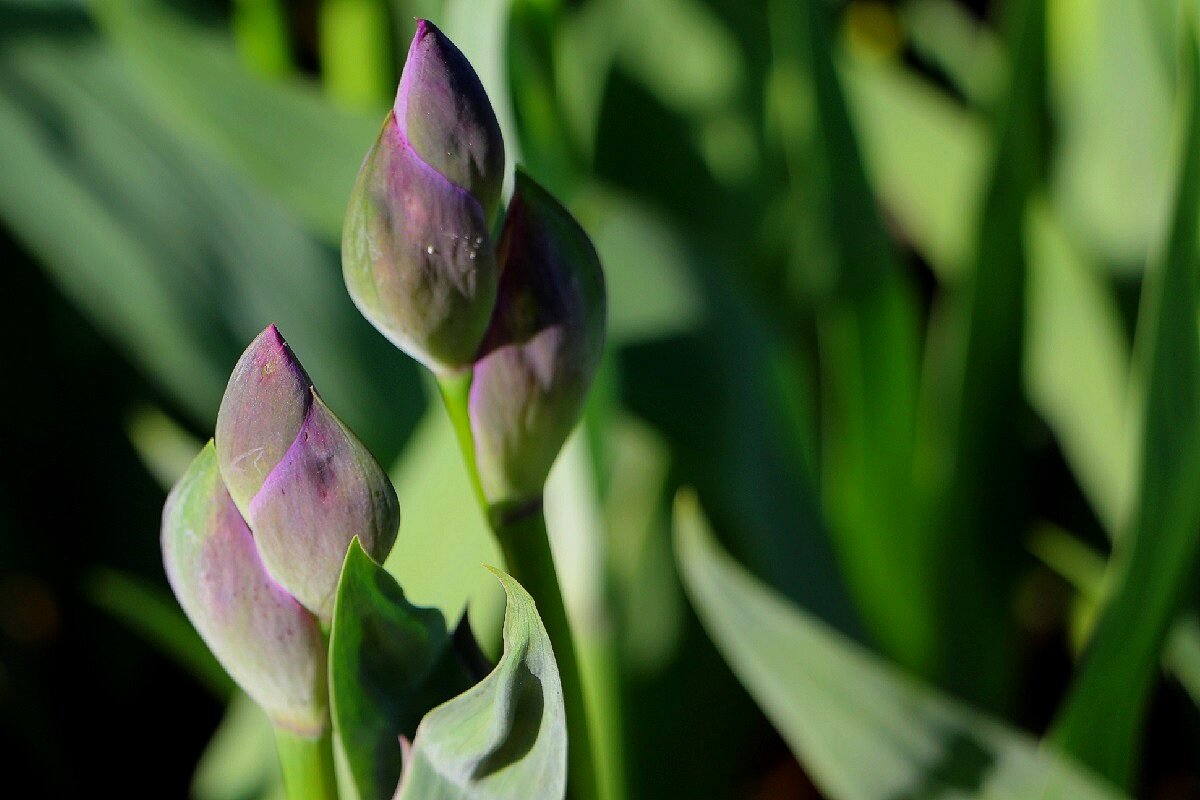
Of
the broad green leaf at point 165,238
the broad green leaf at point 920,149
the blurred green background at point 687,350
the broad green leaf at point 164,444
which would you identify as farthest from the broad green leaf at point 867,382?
the broad green leaf at point 164,444

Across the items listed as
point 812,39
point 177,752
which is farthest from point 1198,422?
point 177,752

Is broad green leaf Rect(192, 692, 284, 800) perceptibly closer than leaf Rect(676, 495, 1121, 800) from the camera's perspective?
No

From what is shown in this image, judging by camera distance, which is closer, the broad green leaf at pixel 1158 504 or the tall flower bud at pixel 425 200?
the tall flower bud at pixel 425 200

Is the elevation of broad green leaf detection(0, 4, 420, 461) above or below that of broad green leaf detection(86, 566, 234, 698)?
above

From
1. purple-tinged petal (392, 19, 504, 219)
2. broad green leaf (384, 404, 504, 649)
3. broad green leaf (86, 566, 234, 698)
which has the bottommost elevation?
broad green leaf (86, 566, 234, 698)

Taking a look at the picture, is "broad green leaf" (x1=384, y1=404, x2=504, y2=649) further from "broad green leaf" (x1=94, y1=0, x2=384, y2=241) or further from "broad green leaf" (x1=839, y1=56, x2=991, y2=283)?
"broad green leaf" (x1=839, y1=56, x2=991, y2=283)

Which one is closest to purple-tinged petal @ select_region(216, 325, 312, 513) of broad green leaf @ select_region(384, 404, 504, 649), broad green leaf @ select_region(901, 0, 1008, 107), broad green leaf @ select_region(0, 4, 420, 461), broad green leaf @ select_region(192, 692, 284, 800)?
broad green leaf @ select_region(384, 404, 504, 649)

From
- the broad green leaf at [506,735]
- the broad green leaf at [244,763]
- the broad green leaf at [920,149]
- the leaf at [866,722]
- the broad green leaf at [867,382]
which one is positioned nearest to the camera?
the broad green leaf at [506,735]

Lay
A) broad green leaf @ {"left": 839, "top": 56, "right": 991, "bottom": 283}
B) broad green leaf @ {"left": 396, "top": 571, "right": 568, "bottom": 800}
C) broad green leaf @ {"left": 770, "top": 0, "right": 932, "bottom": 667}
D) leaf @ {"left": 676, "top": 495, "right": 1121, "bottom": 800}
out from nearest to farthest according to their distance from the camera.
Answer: broad green leaf @ {"left": 396, "top": 571, "right": 568, "bottom": 800} → leaf @ {"left": 676, "top": 495, "right": 1121, "bottom": 800} → broad green leaf @ {"left": 770, "top": 0, "right": 932, "bottom": 667} → broad green leaf @ {"left": 839, "top": 56, "right": 991, "bottom": 283}

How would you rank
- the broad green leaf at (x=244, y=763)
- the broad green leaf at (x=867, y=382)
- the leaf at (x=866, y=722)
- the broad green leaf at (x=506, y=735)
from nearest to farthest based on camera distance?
1. the broad green leaf at (x=506, y=735)
2. the leaf at (x=866, y=722)
3. the broad green leaf at (x=244, y=763)
4. the broad green leaf at (x=867, y=382)

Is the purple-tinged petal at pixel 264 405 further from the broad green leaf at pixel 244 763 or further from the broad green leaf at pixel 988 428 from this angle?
the broad green leaf at pixel 988 428
